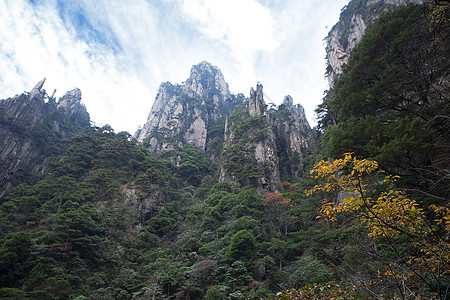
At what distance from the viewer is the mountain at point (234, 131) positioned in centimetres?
3170

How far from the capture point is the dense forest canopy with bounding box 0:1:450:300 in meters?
3.19

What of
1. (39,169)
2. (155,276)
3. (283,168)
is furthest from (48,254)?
(283,168)

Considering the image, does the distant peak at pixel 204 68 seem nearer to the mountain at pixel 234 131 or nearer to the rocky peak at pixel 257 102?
the mountain at pixel 234 131

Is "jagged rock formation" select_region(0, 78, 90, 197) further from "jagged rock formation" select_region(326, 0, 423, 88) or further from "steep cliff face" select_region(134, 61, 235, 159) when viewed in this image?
"jagged rock formation" select_region(326, 0, 423, 88)

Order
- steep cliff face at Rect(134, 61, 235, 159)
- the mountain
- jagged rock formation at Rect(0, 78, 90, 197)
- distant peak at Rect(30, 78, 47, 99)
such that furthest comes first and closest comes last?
steep cliff face at Rect(134, 61, 235, 159) → distant peak at Rect(30, 78, 47, 99) → the mountain → jagged rock formation at Rect(0, 78, 90, 197)

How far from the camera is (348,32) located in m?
31.1

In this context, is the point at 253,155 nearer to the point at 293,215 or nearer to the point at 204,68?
the point at 293,215

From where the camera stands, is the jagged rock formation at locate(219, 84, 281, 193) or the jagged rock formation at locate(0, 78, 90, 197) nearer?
the jagged rock formation at locate(0, 78, 90, 197)

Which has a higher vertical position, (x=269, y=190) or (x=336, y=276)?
(x=269, y=190)

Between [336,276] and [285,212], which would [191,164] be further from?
[336,276]

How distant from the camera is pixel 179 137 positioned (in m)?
47.5

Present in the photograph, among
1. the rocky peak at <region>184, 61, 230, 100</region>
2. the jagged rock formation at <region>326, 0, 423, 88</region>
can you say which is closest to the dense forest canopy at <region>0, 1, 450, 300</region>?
the jagged rock formation at <region>326, 0, 423, 88</region>

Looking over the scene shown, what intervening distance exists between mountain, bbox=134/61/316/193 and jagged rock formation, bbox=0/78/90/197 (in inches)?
605

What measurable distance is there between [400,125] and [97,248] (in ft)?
63.9
